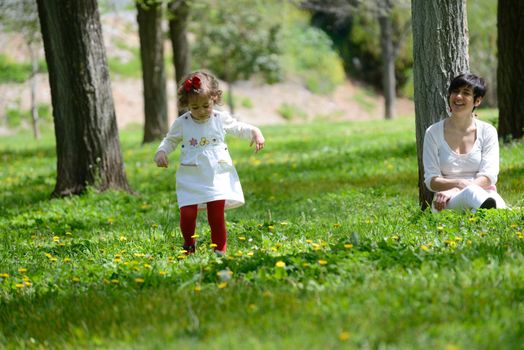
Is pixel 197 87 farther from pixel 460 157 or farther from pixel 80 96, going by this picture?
pixel 80 96

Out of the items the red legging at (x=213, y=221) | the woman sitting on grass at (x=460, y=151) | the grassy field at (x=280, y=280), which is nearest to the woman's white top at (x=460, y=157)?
the woman sitting on grass at (x=460, y=151)

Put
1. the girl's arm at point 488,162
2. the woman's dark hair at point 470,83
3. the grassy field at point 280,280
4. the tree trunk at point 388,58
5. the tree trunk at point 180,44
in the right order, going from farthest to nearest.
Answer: the tree trunk at point 388,58, the tree trunk at point 180,44, the girl's arm at point 488,162, the woman's dark hair at point 470,83, the grassy field at point 280,280

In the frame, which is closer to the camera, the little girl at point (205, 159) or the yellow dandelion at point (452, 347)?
the yellow dandelion at point (452, 347)

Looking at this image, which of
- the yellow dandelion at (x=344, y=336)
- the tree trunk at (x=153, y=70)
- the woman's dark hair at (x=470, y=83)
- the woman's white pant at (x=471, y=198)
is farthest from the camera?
the tree trunk at (x=153, y=70)

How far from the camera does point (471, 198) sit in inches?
264

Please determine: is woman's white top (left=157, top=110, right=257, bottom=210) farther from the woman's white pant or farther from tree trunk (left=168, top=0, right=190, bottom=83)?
tree trunk (left=168, top=0, right=190, bottom=83)

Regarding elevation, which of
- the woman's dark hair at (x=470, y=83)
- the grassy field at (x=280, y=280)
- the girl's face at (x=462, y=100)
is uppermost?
the woman's dark hair at (x=470, y=83)

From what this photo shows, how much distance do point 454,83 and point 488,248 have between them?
7.65ft

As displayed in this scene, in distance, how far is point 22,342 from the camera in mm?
4070

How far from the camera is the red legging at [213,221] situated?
623cm

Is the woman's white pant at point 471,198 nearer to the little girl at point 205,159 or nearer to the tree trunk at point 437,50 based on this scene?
the tree trunk at point 437,50

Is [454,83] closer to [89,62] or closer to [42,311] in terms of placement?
[42,311]

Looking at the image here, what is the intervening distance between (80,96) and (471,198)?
229 inches

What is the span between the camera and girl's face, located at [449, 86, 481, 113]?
6.84 metres
